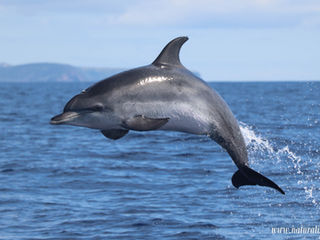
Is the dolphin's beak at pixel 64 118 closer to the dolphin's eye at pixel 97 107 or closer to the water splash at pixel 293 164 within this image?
the dolphin's eye at pixel 97 107

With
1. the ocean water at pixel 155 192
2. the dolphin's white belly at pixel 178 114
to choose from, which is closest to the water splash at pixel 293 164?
the ocean water at pixel 155 192

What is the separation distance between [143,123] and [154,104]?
0.35 meters

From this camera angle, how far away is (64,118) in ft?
Answer: 19.4

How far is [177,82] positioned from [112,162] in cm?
1448

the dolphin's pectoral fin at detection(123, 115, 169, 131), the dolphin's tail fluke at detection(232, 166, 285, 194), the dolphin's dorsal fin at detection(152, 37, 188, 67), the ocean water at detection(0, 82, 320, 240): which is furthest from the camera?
the ocean water at detection(0, 82, 320, 240)

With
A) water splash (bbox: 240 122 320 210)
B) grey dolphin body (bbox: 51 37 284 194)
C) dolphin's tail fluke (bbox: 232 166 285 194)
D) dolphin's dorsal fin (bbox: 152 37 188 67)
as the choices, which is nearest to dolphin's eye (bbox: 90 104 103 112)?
grey dolphin body (bbox: 51 37 284 194)

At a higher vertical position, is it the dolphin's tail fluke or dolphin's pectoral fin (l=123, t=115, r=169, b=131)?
dolphin's pectoral fin (l=123, t=115, r=169, b=131)

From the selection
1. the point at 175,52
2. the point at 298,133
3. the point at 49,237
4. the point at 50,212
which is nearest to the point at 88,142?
the point at 298,133

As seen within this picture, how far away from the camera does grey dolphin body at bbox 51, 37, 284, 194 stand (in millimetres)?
6016

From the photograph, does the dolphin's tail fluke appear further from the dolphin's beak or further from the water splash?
the water splash

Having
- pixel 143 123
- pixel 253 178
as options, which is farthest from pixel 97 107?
pixel 253 178

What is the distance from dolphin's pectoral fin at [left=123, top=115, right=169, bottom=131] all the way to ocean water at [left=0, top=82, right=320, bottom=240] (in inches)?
111

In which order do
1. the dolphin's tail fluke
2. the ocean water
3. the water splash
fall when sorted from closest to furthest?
the dolphin's tail fluke < the ocean water < the water splash

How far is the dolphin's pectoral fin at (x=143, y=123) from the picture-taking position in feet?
19.0
